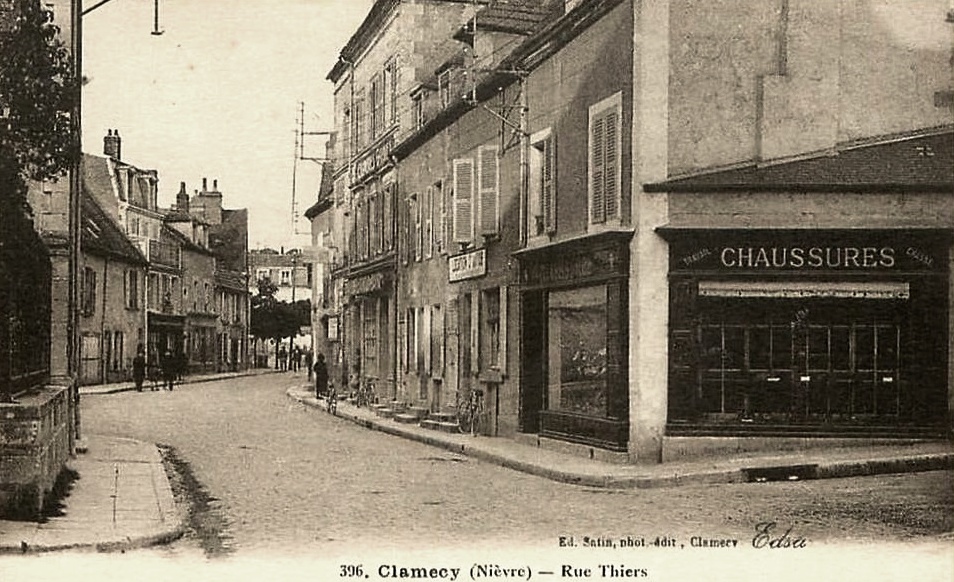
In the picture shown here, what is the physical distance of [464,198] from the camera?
67.1 feet

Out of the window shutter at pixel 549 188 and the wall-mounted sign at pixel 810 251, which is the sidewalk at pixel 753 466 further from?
the window shutter at pixel 549 188

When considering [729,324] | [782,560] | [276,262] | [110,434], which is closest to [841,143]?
[729,324]

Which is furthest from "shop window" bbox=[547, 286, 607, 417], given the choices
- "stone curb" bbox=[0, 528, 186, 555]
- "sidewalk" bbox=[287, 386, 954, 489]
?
"stone curb" bbox=[0, 528, 186, 555]

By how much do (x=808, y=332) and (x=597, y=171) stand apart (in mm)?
3240

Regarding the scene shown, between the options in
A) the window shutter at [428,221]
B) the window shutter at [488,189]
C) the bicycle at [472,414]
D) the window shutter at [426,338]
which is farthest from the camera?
the window shutter at [426,338]

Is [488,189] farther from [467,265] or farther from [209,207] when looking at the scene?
[209,207]

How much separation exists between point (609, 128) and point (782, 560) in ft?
24.8

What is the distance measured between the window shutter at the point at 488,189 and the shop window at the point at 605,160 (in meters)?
4.08

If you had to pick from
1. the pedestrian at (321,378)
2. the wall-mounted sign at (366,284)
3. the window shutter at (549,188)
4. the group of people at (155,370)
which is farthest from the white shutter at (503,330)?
the group of people at (155,370)

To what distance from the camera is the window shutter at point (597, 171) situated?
15.0 m

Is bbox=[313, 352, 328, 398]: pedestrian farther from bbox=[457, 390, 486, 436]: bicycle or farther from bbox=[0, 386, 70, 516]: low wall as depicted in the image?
bbox=[0, 386, 70, 516]: low wall

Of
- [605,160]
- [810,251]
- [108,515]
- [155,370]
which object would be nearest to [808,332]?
[810,251]
